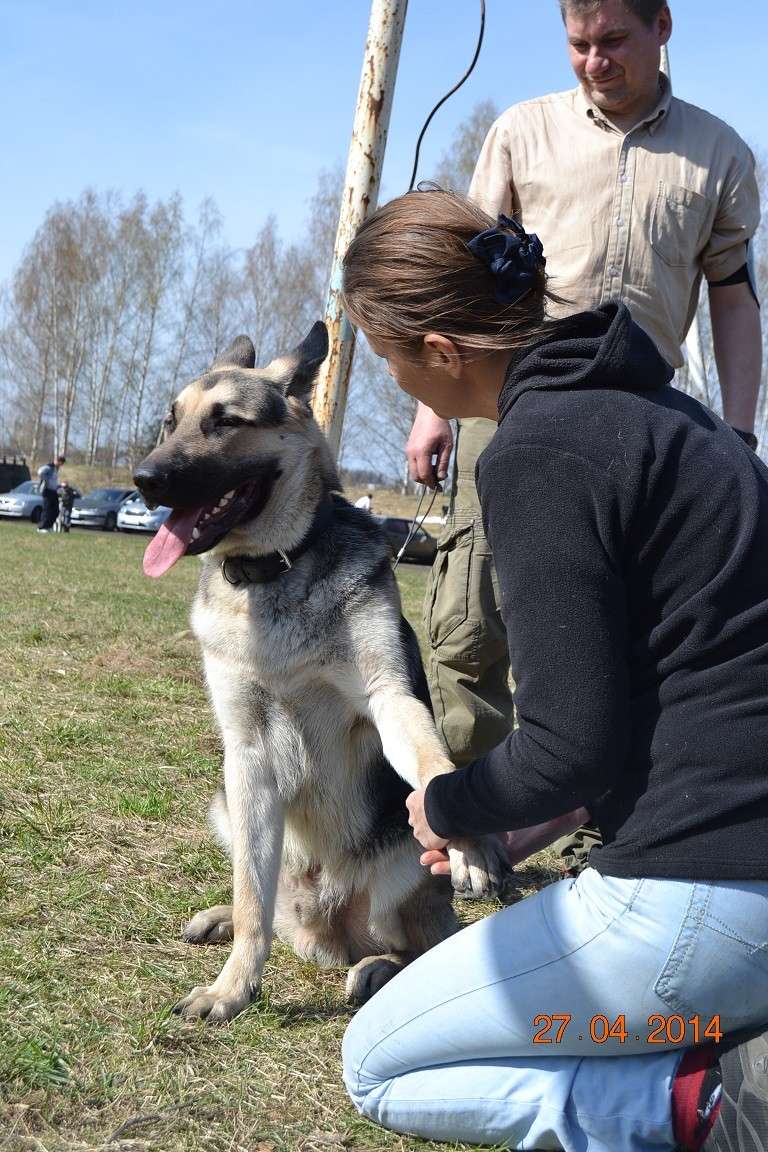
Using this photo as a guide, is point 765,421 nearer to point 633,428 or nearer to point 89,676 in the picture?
point 89,676

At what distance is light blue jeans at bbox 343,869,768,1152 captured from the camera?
1.80 meters

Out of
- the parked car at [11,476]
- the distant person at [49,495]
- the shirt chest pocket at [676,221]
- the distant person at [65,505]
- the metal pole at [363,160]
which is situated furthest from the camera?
the parked car at [11,476]

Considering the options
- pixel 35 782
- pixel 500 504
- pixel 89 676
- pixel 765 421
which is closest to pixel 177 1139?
pixel 500 504

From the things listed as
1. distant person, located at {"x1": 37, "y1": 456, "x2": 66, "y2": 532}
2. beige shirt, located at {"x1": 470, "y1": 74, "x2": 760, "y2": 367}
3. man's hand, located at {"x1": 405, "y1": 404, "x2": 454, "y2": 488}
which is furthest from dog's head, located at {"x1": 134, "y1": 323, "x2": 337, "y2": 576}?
distant person, located at {"x1": 37, "y1": 456, "x2": 66, "y2": 532}

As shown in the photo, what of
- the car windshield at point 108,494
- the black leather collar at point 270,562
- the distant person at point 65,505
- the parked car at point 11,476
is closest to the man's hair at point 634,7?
the black leather collar at point 270,562

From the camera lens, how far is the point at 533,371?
76.6 inches

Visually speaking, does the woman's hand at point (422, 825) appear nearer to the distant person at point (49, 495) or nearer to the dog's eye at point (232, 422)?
the dog's eye at point (232, 422)

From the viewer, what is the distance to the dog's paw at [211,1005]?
2.46 meters

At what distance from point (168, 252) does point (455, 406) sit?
1860 inches

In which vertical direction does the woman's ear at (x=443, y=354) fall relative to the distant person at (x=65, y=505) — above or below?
above

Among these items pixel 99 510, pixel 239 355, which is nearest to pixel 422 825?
pixel 239 355

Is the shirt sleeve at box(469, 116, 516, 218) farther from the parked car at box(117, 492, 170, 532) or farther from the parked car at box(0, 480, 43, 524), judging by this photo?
the parked car at box(0, 480, 43, 524)

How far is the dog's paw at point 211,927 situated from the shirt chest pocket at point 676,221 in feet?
8.03

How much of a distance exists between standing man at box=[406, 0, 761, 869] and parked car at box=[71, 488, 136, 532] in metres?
29.8
